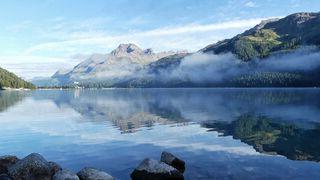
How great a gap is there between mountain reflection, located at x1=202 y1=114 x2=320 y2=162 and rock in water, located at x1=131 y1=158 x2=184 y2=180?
19418 mm

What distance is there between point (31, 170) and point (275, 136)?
151 ft

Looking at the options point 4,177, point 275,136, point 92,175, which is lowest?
point 275,136

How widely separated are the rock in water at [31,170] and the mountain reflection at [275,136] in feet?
99.6

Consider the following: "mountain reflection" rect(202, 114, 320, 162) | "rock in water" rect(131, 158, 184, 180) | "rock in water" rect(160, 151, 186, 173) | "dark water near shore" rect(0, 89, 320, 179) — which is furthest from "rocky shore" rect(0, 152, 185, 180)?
"mountain reflection" rect(202, 114, 320, 162)

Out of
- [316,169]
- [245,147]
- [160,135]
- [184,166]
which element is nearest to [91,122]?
[160,135]

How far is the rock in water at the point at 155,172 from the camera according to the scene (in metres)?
39.6

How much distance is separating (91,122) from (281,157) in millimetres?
58594

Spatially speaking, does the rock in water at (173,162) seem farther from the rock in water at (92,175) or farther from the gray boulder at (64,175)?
the gray boulder at (64,175)

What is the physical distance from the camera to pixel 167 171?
131ft

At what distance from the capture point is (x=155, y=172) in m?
39.6

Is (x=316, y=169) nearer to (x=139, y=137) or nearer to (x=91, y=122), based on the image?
(x=139, y=137)

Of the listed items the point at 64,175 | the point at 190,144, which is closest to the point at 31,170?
the point at 64,175

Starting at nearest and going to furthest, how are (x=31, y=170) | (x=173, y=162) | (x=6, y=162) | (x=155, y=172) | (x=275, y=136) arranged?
(x=31, y=170) → (x=155, y=172) → (x=6, y=162) → (x=173, y=162) → (x=275, y=136)

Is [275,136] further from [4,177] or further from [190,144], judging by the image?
[4,177]
